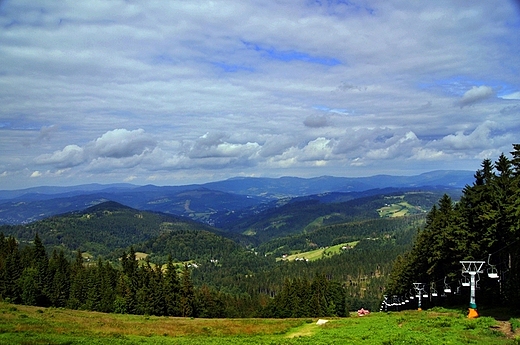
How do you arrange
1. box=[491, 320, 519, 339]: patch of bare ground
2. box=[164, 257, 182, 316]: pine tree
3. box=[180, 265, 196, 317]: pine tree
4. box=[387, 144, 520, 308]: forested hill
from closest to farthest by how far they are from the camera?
box=[491, 320, 519, 339]: patch of bare ground < box=[387, 144, 520, 308]: forested hill < box=[180, 265, 196, 317]: pine tree < box=[164, 257, 182, 316]: pine tree

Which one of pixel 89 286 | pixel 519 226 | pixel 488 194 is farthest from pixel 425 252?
pixel 89 286

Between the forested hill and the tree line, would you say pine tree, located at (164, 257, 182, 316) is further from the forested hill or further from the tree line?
the forested hill

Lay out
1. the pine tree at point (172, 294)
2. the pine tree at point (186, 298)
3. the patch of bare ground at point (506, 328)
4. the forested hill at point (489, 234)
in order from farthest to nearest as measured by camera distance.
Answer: the pine tree at point (172, 294), the pine tree at point (186, 298), the forested hill at point (489, 234), the patch of bare ground at point (506, 328)

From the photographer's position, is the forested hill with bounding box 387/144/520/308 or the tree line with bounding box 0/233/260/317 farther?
the tree line with bounding box 0/233/260/317

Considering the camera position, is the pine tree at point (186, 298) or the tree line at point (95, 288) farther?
the pine tree at point (186, 298)

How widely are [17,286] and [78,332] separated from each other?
2081 inches

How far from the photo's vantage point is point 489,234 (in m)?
42.4

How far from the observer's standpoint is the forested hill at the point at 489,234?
3750cm

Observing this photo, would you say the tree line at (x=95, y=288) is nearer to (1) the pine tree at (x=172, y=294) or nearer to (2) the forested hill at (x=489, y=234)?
(1) the pine tree at (x=172, y=294)

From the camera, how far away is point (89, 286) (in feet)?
258

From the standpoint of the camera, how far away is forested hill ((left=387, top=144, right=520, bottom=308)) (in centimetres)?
3750

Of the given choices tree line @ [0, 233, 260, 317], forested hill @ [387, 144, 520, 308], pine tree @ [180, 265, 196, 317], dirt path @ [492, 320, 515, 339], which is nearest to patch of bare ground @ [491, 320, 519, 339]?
dirt path @ [492, 320, 515, 339]

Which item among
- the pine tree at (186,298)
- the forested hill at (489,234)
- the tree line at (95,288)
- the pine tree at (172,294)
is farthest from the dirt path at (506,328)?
the pine tree at (172,294)

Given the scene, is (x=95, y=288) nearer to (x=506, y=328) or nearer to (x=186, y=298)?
(x=186, y=298)
